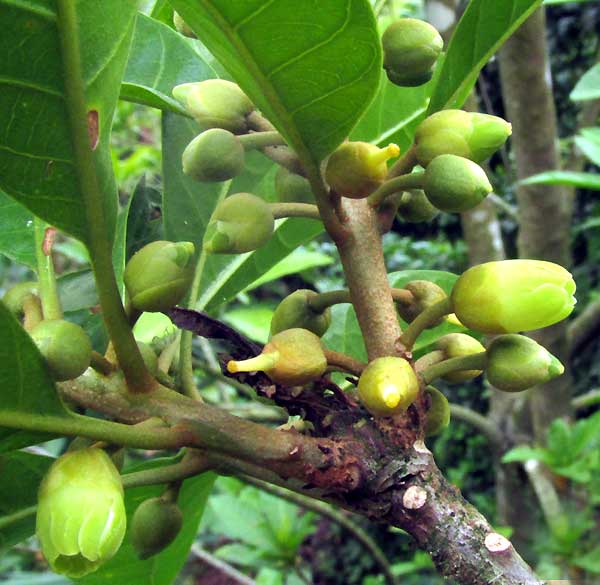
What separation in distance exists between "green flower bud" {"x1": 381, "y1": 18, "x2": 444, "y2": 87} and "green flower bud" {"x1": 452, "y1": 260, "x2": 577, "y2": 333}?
9.1 inches

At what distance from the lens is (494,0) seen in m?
0.81

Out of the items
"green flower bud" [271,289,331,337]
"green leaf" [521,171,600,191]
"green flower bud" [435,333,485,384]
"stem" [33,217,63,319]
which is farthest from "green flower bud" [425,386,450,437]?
"green leaf" [521,171,600,191]

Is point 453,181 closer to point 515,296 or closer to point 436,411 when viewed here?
point 515,296

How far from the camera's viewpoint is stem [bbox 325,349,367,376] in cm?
74

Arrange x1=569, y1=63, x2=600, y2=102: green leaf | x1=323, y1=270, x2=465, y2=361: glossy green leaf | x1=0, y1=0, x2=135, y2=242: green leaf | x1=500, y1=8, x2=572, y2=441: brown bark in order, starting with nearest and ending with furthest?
x1=0, y1=0, x2=135, y2=242: green leaf < x1=323, y1=270, x2=465, y2=361: glossy green leaf < x1=569, y1=63, x2=600, y2=102: green leaf < x1=500, y1=8, x2=572, y2=441: brown bark

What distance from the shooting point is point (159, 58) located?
3.39 feet

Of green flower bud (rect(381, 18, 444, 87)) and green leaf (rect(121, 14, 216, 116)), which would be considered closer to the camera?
green flower bud (rect(381, 18, 444, 87))

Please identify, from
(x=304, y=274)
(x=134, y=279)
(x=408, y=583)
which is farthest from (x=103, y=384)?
(x=408, y=583)

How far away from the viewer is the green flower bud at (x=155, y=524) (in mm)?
811

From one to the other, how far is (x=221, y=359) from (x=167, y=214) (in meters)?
0.34

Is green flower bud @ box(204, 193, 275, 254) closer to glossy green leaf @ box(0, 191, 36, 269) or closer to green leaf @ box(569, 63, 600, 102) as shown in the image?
glossy green leaf @ box(0, 191, 36, 269)

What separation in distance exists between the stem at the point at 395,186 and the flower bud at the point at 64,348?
294 millimetres

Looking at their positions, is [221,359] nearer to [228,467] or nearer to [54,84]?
[228,467]

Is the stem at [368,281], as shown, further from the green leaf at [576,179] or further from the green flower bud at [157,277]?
the green leaf at [576,179]
